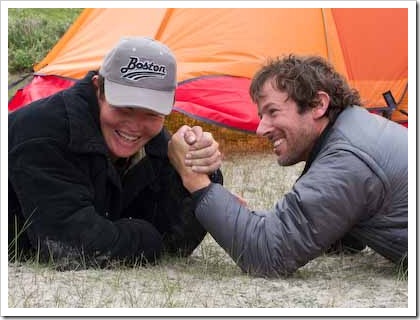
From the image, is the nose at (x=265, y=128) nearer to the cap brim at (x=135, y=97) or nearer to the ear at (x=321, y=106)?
the ear at (x=321, y=106)

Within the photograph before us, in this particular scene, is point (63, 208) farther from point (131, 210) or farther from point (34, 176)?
point (131, 210)

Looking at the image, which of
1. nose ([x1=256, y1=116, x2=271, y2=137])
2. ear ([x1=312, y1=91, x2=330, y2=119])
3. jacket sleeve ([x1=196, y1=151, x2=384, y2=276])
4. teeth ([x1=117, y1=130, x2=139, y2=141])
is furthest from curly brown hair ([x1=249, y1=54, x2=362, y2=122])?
teeth ([x1=117, y1=130, x2=139, y2=141])

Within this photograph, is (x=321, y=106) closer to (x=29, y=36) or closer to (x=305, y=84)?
(x=305, y=84)

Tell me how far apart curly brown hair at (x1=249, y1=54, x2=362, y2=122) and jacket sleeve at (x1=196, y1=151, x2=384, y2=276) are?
307mm

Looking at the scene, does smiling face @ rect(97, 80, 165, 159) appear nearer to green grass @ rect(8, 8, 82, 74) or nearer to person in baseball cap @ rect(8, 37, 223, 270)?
person in baseball cap @ rect(8, 37, 223, 270)

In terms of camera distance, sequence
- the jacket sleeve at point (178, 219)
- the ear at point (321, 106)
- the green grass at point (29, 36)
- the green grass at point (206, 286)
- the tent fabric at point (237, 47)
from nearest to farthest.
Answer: the green grass at point (206, 286), the ear at point (321, 106), the jacket sleeve at point (178, 219), the tent fabric at point (237, 47), the green grass at point (29, 36)

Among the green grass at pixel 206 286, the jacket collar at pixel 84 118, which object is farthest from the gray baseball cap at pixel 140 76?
the green grass at pixel 206 286

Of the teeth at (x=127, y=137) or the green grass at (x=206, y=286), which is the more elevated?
the teeth at (x=127, y=137)

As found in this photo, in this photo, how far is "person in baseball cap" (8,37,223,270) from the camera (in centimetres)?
340

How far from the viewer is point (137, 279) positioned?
11.0ft

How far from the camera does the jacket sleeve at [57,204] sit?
133 inches

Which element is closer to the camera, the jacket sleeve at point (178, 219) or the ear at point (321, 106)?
the ear at point (321, 106)

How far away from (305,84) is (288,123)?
173 millimetres

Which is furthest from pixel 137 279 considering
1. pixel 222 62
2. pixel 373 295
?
pixel 222 62
